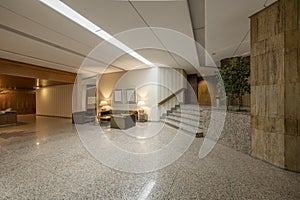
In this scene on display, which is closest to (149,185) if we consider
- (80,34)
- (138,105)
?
(80,34)

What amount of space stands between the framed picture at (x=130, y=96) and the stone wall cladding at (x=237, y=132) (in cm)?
605

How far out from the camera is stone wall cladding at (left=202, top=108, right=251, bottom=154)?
12.8 feet

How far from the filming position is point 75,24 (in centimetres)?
394

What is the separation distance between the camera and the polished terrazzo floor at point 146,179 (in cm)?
226

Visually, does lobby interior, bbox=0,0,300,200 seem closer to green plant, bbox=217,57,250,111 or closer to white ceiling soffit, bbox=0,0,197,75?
white ceiling soffit, bbox=0,0,197,75

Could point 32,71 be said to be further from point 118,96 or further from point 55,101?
point 55,101

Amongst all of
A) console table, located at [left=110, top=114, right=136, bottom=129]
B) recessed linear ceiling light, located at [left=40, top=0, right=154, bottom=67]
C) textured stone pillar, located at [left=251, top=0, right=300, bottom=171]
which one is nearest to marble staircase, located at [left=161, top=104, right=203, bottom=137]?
console table, located at [left=110, top=114, right=136, bottom=129]

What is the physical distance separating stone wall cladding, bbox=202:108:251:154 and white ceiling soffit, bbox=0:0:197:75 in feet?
8.30

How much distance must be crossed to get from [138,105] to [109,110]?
1887mm

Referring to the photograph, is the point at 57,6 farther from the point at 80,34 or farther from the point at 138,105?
the point at 138,105

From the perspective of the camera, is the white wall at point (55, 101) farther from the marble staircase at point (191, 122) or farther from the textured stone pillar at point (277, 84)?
the textured stone pillar at point (277, 84)

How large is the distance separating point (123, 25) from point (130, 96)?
625 cm

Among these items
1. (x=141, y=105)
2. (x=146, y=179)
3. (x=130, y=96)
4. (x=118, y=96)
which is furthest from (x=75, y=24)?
(x=118, y=96)

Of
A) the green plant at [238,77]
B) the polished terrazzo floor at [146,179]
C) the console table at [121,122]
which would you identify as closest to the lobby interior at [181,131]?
the polished terrazzo floor at [146,179]
